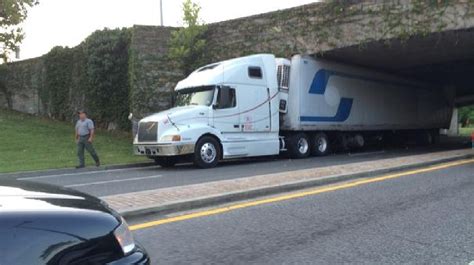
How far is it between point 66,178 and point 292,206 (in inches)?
324

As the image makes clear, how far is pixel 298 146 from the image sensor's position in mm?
20266

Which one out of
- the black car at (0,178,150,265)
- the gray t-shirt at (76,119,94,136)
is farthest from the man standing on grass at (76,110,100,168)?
the black car at (0,178,150,265)

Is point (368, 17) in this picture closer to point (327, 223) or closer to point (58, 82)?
point (327, 223)

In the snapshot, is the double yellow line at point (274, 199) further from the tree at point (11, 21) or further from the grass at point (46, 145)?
the tree at point (11, 21)

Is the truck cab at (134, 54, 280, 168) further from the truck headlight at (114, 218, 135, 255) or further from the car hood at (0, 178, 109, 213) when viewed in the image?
the truck headlight at (114, 218, 135, 255)

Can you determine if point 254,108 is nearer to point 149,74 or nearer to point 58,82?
point 149,74

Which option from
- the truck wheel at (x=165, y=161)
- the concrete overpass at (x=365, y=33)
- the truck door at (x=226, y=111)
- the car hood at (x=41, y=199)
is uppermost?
the concrete overpass at (x=365, y=33)

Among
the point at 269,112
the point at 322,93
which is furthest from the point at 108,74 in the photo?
the point at 322,93

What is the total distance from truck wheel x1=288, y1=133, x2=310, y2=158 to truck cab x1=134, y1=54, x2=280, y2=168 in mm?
838

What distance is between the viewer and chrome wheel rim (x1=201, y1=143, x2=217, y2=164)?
55.4ft

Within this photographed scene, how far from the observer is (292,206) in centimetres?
820

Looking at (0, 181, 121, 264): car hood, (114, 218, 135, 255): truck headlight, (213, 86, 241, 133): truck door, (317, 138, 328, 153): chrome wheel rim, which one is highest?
(213, 86, 241, 133): truck door

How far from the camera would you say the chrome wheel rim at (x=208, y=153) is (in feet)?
55.4

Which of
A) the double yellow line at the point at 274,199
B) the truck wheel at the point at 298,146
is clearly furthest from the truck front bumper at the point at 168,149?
the double yellow line at the point at 274,199
